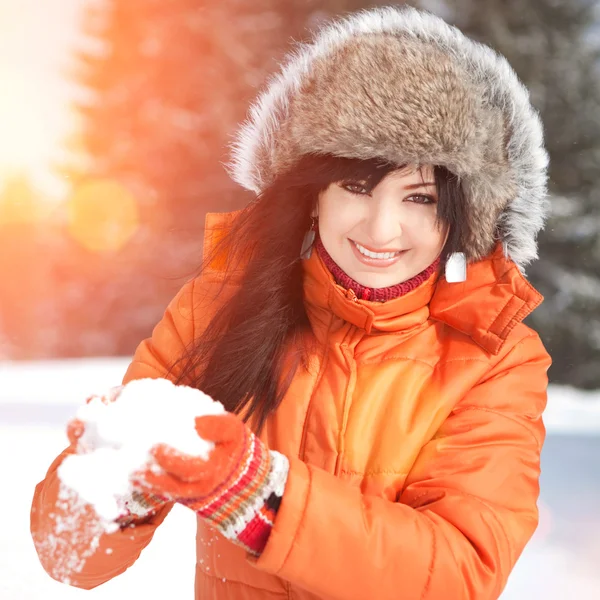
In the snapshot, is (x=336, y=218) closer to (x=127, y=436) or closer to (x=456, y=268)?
(x=456, y=268)

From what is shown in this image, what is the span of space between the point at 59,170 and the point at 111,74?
0.82m

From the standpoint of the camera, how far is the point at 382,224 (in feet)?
3.20

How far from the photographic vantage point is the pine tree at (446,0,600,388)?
11.2 feet

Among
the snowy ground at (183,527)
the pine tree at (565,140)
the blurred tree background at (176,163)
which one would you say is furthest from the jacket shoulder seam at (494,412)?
the pine tree at (565,140)

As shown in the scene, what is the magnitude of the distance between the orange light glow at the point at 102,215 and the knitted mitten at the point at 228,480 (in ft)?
13.5

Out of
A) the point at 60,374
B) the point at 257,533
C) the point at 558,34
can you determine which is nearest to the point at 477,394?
the point at 257,533

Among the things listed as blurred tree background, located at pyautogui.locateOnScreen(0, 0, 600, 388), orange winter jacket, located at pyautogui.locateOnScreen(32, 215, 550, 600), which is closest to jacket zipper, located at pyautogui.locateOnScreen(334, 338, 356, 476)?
orange winter jacket, located at pyautogui.locateOnScreen(32, 215, 550, 600)

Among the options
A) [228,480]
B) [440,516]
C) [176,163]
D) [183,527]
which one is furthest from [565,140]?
[228,480]

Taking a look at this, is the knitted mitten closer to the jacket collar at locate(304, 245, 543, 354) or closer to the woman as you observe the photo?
the woman

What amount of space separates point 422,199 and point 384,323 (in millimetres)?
202

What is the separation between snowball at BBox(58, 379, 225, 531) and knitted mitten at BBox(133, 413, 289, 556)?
11 millimetres

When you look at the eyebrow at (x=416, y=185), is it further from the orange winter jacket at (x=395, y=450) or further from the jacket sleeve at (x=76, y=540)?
the jacket sleeve at (x=76, y=540)

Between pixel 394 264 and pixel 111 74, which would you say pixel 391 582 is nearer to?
pixel 394 264

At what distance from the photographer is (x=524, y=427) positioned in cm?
97
